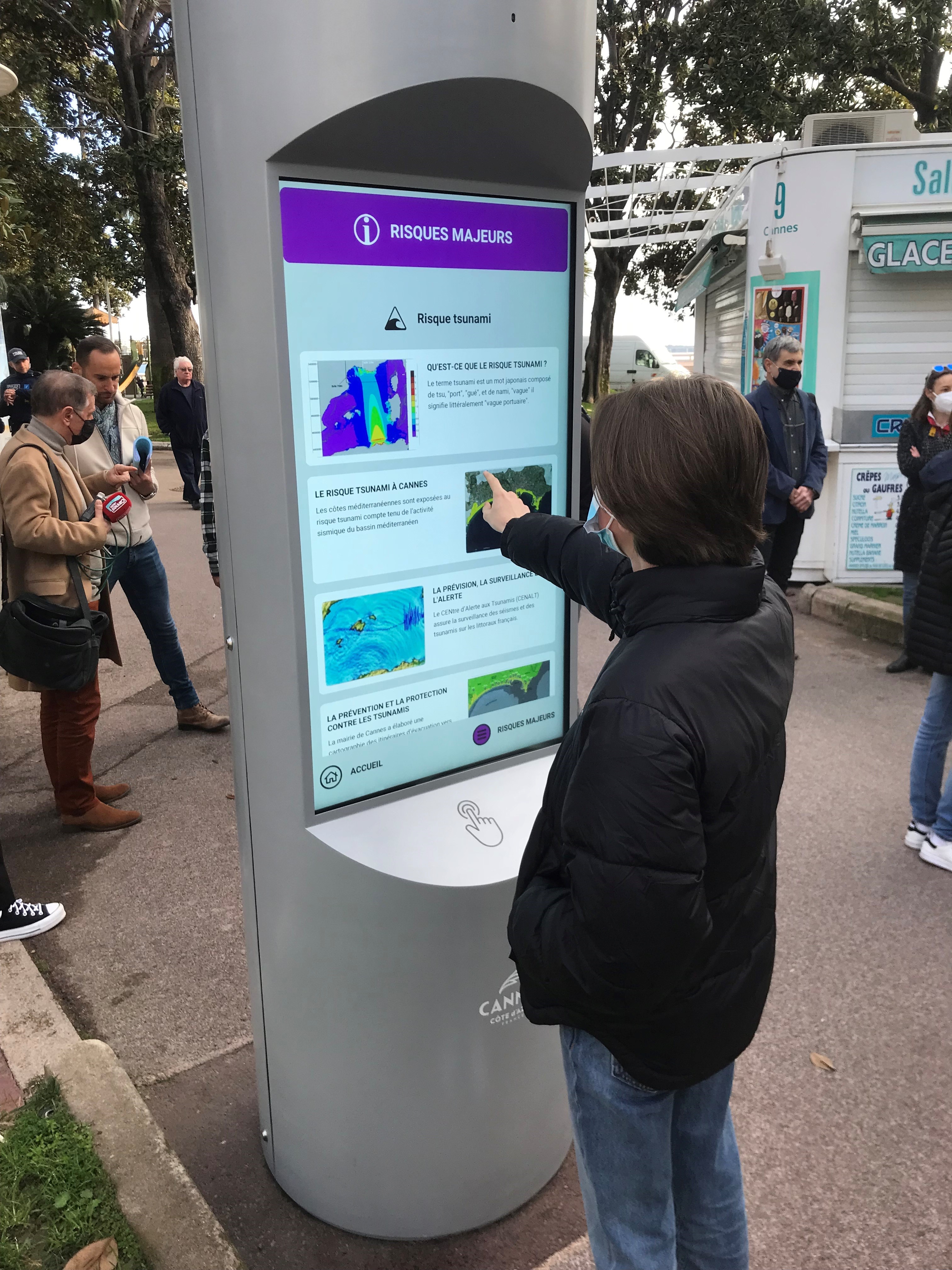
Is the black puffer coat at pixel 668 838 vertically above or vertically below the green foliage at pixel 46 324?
below

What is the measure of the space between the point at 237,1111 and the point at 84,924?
1.29m

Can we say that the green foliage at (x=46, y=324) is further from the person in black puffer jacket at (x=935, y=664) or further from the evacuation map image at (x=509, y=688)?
the evacuation map image at (x=509, y=688)

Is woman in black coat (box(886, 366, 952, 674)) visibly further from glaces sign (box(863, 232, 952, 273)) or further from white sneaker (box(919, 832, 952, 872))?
glaces sign (box(863, 232, 952, 273))

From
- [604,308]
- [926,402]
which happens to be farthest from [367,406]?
[604,308]

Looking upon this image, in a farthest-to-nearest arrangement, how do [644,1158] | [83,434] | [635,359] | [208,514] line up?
1. [635,359]
2. [83,434]
3. [208,514]
4. [644,1158]

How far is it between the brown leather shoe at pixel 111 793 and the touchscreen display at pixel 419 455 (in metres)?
3.07

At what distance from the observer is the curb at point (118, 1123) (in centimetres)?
235

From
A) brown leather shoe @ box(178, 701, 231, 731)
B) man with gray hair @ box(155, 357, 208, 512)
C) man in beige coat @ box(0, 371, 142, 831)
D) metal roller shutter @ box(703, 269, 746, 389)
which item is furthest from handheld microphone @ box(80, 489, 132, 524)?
man with gray hair @ box(155, 357, 208, 512)

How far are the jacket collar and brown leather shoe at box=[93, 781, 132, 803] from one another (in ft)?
13.0

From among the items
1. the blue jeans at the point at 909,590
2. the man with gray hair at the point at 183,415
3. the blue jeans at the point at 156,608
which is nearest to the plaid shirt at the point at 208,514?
the blue jeans at the point at 156,608

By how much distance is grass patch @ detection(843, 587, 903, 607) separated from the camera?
311 inches

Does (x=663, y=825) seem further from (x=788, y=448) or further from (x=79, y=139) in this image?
(x=79, y=139)

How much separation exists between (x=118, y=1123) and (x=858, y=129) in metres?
9.62

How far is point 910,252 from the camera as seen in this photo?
788 cm
